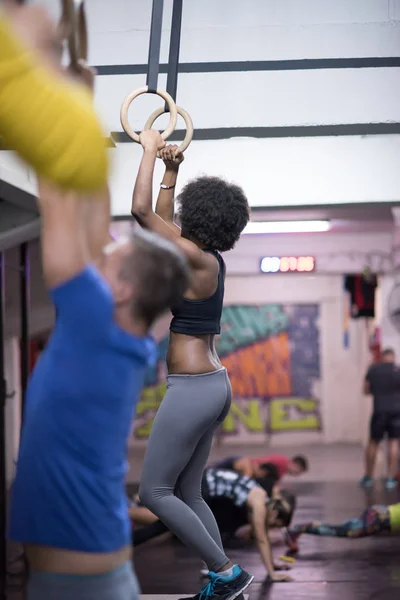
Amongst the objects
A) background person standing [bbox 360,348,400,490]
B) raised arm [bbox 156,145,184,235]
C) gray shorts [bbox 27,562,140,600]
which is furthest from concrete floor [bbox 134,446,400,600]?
gray shorts [bbox 27,562,140,600]

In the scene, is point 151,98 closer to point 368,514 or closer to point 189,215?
point 189,215

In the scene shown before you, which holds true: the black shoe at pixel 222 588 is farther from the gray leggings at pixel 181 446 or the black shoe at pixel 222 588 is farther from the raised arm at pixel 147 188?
the raised arm at pixel 147 188

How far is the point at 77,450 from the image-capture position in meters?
1.33

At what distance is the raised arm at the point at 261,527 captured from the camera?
471 centimetres

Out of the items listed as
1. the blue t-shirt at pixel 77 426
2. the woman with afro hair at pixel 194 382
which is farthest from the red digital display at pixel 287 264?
the blue t-shirt at pixel 77 426

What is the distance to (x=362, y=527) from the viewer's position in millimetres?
5504

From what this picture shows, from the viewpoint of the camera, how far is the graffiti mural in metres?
13.0

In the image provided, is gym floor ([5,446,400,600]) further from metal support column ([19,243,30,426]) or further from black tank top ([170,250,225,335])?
metal support column ([19,243,30,426])

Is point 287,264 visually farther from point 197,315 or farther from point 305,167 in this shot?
point 197,315

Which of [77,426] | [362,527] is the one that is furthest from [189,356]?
[362,527]

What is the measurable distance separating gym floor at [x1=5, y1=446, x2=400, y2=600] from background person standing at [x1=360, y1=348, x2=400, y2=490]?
1.92 ft

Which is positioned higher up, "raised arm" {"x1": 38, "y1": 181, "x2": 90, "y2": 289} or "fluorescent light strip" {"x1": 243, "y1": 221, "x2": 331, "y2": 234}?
"fluorescent light strip" {"x1": 243, "y1": 221, "x2": 331, "y2": 234}

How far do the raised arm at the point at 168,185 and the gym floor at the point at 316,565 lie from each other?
1.51 meters

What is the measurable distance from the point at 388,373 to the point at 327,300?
4.52 m
